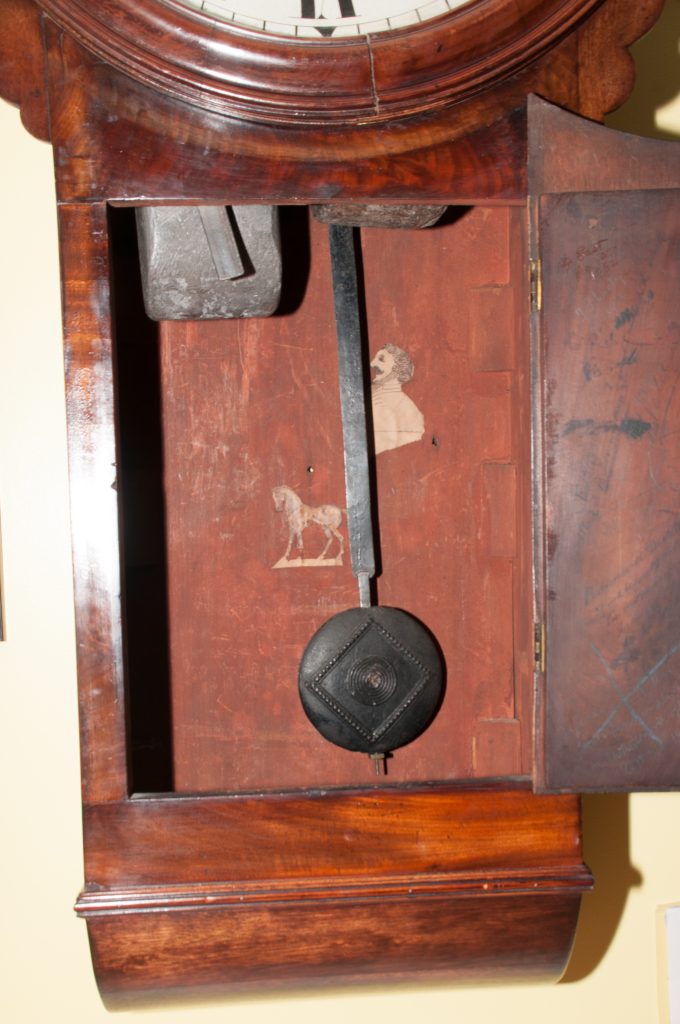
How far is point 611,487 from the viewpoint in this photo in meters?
0.92

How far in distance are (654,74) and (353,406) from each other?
1.74 feet

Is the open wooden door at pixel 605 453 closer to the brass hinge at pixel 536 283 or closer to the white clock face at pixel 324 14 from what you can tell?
the brass hinge at pixel 536 283

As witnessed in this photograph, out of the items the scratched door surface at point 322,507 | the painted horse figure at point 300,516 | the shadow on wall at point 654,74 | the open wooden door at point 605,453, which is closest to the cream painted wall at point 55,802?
the shadow on wall at point 654,74

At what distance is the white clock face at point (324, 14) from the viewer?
34.9 inches

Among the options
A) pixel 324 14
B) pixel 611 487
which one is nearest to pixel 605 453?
pixel 611 487

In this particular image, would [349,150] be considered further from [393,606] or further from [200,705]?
[200,705]

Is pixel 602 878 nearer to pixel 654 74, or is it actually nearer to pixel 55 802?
pixel 55 802

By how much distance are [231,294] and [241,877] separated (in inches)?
22.1

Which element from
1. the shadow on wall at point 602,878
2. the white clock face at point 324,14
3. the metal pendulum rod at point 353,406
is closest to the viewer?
the white clock face at point 324,14

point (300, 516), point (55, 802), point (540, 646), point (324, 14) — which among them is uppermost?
point (324, 14)

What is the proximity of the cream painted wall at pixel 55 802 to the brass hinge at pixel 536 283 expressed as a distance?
0.43m

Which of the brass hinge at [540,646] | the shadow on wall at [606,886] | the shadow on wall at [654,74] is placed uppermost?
the shadow on wall at [654,74]

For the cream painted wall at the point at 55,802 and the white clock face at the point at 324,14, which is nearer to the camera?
the white clock face at the point at 324,14

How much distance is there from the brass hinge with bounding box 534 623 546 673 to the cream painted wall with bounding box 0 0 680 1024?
0.42 metres
